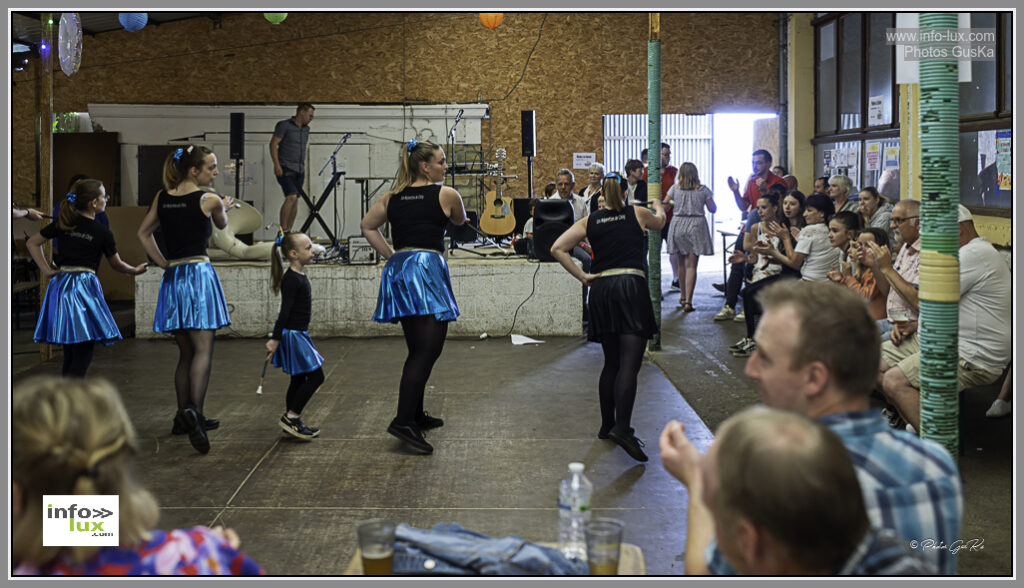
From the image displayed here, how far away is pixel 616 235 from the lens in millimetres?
5289

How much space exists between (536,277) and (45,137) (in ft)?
14.5

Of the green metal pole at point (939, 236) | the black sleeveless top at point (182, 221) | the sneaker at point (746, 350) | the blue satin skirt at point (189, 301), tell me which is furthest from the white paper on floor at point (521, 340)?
the green metal pole at point (939, 236)

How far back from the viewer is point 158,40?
15.5 metres

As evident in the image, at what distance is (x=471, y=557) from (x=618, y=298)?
3165mm

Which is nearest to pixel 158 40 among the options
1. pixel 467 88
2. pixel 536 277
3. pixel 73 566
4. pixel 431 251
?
pixel 467 88

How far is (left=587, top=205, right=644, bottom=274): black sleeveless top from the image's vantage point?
529 cm

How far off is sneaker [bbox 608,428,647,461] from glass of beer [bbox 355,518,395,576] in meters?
3.10

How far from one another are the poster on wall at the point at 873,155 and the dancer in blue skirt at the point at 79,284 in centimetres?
897

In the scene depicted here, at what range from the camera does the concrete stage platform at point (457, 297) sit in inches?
368

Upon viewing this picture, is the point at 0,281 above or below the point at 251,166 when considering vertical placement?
below

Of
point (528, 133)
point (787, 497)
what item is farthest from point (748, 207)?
point (787, 497)

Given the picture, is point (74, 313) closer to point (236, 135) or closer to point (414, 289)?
point (414, 289)

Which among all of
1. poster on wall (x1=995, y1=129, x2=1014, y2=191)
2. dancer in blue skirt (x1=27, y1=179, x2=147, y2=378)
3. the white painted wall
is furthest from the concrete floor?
the white painted wall

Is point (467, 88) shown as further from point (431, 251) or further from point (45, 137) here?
point (431, 251)
